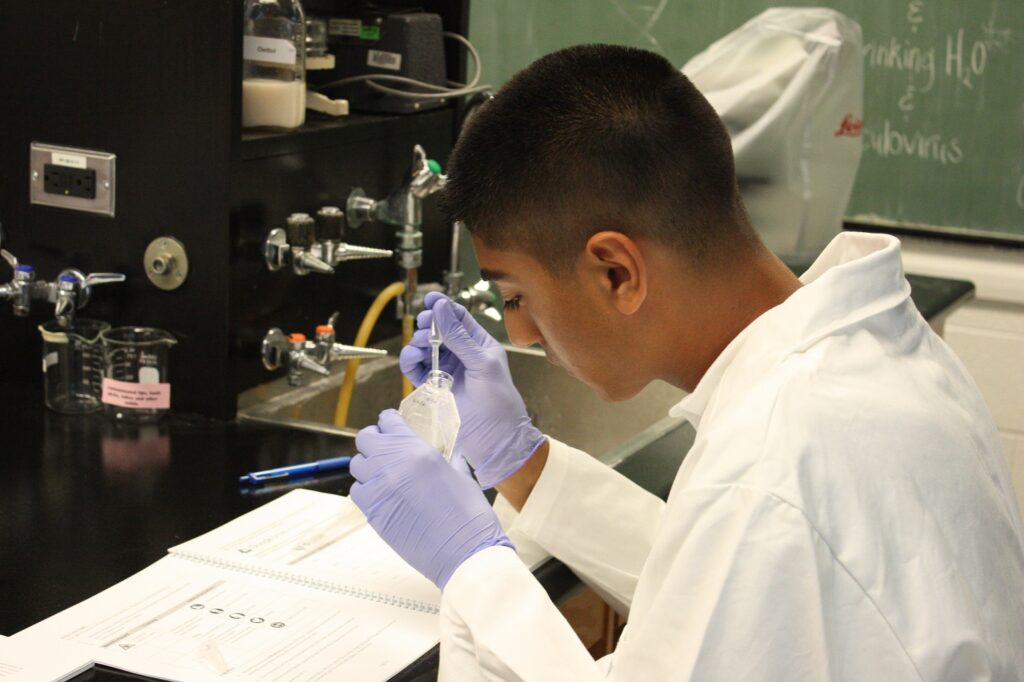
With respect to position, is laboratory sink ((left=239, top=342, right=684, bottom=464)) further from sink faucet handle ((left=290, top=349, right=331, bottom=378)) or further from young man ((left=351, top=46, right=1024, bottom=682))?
young man ((left=351, top=46, right=1024, bottom=682))

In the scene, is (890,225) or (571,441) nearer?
(571,441)

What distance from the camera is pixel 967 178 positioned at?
301 centimetres

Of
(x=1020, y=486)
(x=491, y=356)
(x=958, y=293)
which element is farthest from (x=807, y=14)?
(x=491, y=356)

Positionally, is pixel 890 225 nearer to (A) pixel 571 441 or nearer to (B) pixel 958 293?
(B) pixel 958 293

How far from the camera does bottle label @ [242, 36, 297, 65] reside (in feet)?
6.24

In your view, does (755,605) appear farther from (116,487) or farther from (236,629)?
(116,487)

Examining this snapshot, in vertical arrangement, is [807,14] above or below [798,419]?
above

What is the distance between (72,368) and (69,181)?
27 cm

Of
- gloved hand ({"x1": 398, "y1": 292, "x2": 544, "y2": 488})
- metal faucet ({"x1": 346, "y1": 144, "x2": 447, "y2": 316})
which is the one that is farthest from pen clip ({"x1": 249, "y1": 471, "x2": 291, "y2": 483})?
metal faucet ({"x1": 346, "y1": 144, "x2": 447, "y2": 316})

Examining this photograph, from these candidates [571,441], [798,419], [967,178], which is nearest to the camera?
[798,419]

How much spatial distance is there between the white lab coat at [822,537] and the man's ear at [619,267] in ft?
0.32

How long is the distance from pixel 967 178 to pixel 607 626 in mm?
1841

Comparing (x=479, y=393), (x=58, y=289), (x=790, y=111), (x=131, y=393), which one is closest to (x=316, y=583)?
(x=479, y=393)

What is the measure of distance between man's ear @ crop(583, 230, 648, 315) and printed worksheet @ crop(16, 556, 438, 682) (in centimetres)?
38
